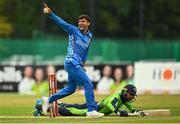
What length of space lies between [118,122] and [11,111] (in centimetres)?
663

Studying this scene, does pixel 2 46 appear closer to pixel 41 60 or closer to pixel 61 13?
pixel 41 60

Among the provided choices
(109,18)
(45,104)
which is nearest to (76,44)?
(45,104)

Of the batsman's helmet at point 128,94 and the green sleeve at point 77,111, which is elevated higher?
the batsman's helmet at point 128,94

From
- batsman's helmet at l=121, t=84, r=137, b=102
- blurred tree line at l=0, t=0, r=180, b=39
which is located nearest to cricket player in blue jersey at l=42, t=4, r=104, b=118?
batsman's helmet at l=121, t=84, r=137, b=102

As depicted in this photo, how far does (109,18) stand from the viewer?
6806cm

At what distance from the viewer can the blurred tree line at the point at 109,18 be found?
203ft

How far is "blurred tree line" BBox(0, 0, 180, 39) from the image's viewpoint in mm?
61750

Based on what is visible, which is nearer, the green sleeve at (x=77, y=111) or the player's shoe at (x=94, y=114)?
the player's shoe at (x=94, y=114)

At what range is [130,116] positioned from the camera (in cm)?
1959

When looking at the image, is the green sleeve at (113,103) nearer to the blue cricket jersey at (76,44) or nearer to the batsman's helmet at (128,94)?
the batsman's helmet at (128,94)

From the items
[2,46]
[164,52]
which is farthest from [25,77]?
[164,52]

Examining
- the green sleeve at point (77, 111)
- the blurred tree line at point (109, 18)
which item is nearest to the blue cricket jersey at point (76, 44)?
the green sleeve at point (77, 111)

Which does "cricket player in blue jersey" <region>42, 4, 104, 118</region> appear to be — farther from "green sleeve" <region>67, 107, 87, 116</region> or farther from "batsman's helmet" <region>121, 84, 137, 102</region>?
"batsman's helmet" <region>121, 84, 137, 102</region>

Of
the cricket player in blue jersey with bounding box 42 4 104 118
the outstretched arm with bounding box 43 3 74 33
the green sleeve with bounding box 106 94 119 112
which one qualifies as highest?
the outstretched arm with bounding box 43 3 74 33
